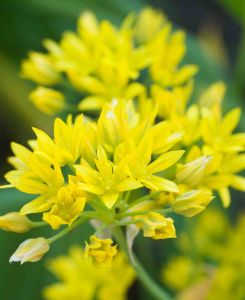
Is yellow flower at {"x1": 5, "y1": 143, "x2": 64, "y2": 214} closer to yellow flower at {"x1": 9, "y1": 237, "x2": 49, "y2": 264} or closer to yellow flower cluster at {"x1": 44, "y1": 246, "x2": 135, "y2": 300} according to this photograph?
yellow flower at {"x1": 9, "y1": 237, "x2": 49, "y2": 264}

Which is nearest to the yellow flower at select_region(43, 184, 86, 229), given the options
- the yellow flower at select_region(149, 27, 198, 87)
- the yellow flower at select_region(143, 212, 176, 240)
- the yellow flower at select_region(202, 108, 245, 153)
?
the yellow flower at select_region(143, 212, 176, 240)

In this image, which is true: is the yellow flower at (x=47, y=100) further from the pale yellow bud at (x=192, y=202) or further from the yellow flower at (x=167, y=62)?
the pale yellow bud at (x=192, y=202)

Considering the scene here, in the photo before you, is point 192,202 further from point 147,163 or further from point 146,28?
point 146,28

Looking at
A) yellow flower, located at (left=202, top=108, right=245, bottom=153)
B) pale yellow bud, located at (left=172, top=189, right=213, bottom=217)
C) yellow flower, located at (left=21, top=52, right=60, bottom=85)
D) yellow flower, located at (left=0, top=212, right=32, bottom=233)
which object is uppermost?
yellow flower, located at (left=21, top=52, right=60, bottom=85)

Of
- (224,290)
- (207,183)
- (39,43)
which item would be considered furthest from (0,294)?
(39,43)

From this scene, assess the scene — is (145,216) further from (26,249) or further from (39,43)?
(39,43)

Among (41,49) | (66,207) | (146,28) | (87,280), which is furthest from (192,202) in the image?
(41,49)

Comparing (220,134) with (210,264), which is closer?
(220,134)
